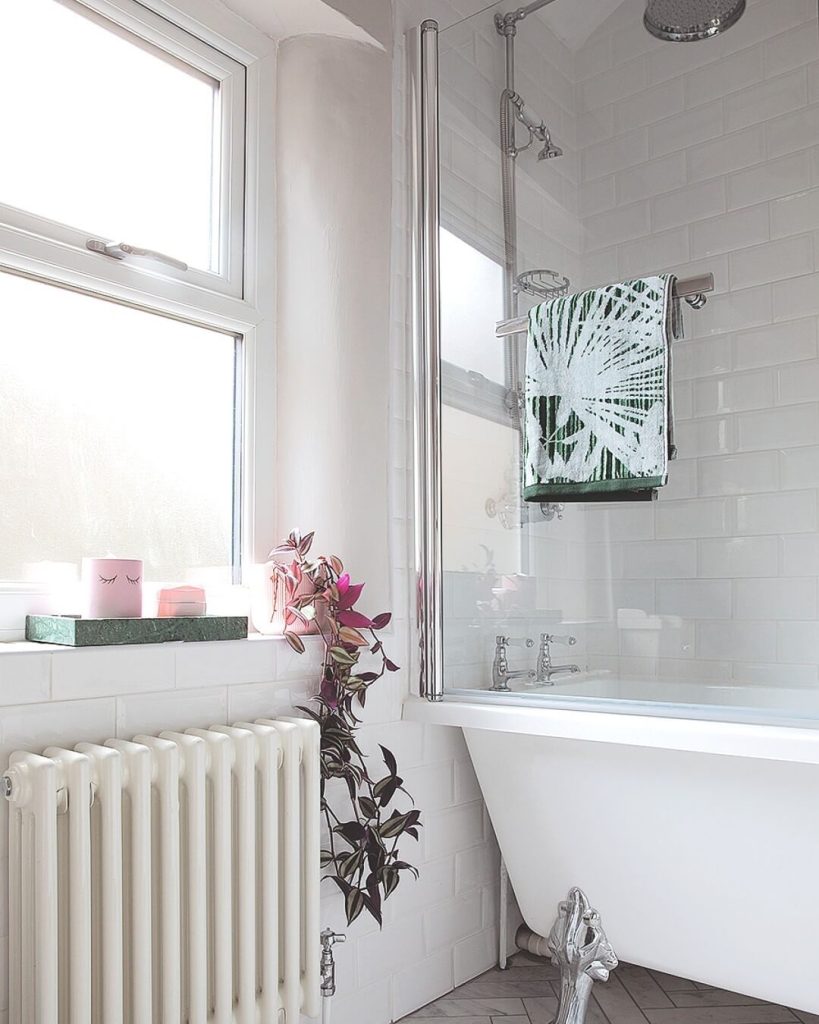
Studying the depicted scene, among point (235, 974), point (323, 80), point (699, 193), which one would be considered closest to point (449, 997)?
point (235, 974)

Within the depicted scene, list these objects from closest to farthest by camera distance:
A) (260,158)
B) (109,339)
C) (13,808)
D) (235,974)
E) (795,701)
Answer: (13,808), (235,974), (109,339), (795,701), (260,158)

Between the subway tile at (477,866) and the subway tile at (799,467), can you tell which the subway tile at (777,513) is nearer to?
the subway tile at (799,467)

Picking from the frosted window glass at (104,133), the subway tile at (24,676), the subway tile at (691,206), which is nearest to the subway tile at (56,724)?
the subway tile at (24,676)

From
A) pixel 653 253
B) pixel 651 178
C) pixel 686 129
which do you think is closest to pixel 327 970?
pixel 653 253

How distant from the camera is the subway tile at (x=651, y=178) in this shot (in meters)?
2.20

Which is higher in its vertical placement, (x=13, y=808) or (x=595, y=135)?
(x=595, y=135)

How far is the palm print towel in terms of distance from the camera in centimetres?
190

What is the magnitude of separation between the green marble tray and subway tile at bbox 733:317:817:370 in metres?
1.30

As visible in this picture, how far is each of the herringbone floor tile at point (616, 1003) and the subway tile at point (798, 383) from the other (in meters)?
1.34

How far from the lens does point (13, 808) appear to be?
138 cm

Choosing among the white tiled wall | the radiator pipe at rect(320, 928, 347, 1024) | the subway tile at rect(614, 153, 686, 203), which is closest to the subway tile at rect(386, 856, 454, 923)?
the radiator pipe at rect(320, 928, 347, 1024)

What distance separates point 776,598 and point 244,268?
1.43 metres

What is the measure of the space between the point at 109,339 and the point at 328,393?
48cm

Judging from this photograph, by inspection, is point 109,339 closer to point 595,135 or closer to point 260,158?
point 260,158
